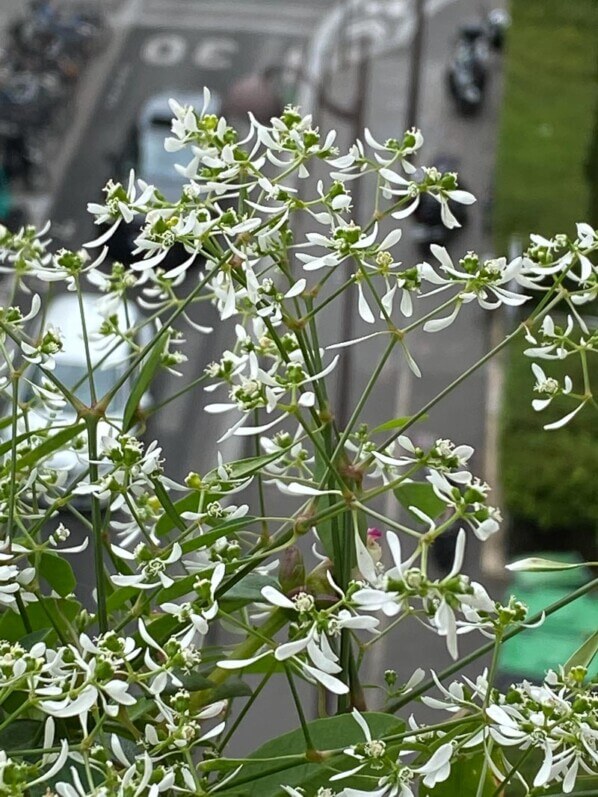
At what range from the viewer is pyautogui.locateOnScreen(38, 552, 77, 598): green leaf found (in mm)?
408

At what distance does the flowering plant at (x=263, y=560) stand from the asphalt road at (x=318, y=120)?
130 cm

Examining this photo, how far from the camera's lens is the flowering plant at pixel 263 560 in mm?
324

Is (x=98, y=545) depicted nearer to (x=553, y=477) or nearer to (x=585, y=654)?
(x=585, y=654)

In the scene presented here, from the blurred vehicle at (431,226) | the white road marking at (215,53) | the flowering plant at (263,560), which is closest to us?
the flowering plant at (263,560)

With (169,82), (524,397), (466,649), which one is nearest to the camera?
(466,649)

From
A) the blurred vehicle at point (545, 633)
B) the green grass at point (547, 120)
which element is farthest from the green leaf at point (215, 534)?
the green grass at point (547, 120)

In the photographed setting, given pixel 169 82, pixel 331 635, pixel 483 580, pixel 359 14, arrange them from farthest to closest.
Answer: pixel 359 14
pixel 169 82
pixel 483 580
pixel 331 635

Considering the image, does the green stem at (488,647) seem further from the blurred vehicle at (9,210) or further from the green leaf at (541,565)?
the blurred vehicle at (9,210)

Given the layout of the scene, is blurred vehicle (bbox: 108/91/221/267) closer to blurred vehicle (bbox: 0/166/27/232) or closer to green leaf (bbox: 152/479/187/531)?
blurred vehicle (bbox: 0/166/27/232)

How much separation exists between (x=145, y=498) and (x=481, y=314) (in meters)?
2.81

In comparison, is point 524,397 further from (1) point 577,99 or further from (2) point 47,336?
(2) point 47,336

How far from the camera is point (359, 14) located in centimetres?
512

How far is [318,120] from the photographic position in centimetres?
360

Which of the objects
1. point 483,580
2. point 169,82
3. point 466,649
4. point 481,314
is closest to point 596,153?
point 481,314
